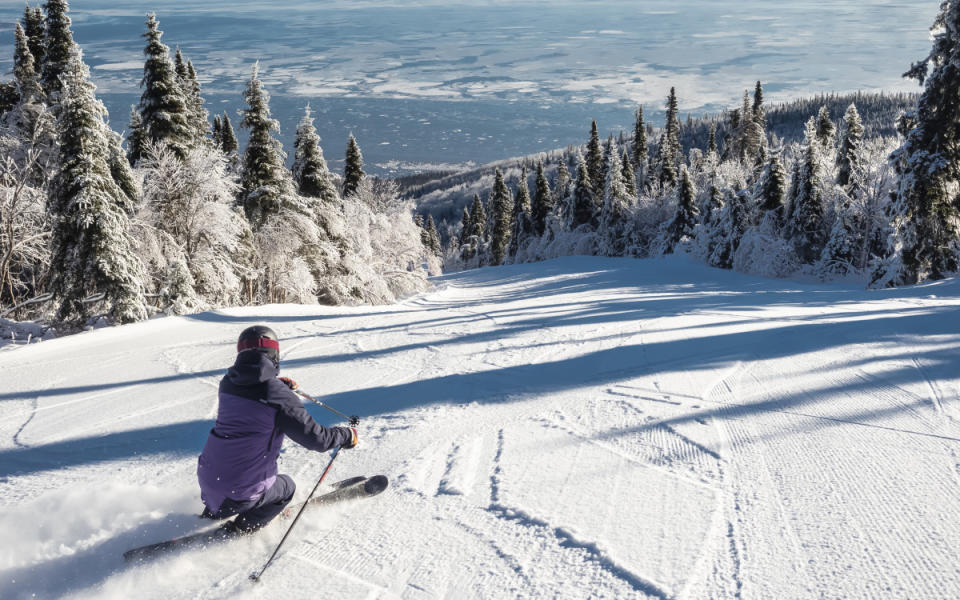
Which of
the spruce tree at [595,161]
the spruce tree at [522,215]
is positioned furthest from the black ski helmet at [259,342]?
the spruce tree at [522,215]

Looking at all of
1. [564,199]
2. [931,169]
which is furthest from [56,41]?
[564,199]

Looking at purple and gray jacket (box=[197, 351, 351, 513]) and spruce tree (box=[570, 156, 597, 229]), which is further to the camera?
spruce tree (box=[570, 156, 597, 229])

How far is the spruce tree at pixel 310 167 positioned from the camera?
91.7 feet

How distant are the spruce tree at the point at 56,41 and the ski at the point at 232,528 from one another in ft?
88.8

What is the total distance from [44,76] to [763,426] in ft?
110

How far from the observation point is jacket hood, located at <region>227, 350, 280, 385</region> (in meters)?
3.75

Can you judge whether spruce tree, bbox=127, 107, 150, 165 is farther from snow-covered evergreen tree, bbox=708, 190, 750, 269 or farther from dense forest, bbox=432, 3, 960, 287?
snow-covered evergreen tree, bbox=708, 190, 750, 269

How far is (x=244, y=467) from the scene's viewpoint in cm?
380

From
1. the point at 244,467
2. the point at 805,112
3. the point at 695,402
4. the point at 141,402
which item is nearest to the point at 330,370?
the point at 141,402

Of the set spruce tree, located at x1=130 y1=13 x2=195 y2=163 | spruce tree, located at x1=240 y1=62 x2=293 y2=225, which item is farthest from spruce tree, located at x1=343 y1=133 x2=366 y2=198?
spruce tree, located at x1=130 y1=13 x2=195 y2=163

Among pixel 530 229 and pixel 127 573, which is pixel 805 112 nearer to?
pixel 530 229

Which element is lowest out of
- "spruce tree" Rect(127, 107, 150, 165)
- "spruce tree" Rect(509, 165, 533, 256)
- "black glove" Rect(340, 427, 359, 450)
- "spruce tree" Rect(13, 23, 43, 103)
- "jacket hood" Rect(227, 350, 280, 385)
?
"spruce tree" Rect(509, 165, 533, 256)

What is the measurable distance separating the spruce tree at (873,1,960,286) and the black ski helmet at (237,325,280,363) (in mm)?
20885

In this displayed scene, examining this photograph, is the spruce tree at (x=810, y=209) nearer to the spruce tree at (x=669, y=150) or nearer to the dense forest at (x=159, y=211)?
the spruce tree at (x=669, y=150)
